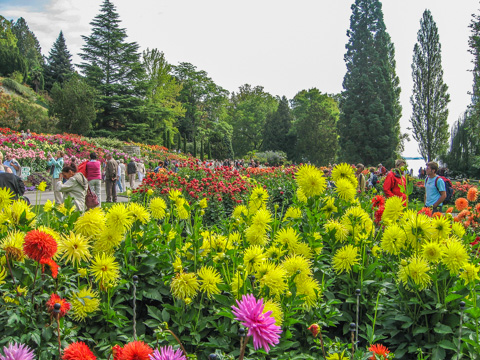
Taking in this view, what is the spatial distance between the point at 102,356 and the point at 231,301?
665mm

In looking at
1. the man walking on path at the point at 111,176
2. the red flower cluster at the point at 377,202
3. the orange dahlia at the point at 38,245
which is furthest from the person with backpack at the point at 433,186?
the man walking on path at the point at 111,176

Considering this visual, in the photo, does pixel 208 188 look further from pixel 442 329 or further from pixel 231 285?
pixel 442 329

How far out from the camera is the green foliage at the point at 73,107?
29547mm

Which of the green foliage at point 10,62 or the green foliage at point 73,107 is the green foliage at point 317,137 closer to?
the green foliage at point 73,107

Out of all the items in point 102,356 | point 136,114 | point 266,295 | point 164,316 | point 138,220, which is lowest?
point 102,356

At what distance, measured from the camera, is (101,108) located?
37000 mm

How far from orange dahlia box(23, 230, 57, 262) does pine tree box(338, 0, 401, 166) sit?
34.1m

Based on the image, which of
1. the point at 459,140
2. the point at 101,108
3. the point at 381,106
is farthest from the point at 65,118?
the point at 459,140

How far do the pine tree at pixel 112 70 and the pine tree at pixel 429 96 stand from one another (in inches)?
1016

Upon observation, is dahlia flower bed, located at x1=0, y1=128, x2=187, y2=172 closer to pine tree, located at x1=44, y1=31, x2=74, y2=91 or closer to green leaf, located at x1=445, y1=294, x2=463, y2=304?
green leaf, located at x1=445, y1=294, x2=463, y2=304

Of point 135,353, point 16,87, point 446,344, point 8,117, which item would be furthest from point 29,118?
point 135,353

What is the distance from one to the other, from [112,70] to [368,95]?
81.5 ft

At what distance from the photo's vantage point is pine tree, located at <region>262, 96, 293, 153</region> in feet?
150

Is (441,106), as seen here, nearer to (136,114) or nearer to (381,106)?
(381,106)
